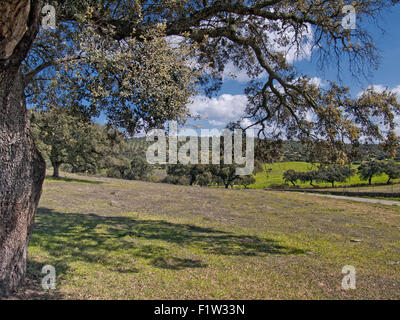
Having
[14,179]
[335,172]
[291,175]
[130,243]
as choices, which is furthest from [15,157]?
[291,175]

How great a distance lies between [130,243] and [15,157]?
19.4 ft

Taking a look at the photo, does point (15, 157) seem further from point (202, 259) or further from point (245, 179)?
point (245, 179)

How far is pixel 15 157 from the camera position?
509 centimetres

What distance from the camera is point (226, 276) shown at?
6.93 meters

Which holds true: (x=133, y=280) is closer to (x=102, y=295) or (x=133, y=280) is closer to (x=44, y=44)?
(x=102, y=295)

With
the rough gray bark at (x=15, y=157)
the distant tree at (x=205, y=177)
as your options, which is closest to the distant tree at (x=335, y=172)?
the rough gray bark at (x=15, y=157)

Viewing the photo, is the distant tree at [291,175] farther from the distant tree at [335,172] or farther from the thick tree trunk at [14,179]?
the thick tree trunk at [14,179]

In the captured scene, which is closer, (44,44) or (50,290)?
(50,290)

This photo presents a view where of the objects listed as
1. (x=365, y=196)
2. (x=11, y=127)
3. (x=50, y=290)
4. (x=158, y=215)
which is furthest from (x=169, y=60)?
(x=365, y=196)

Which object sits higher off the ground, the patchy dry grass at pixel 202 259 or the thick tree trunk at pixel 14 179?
the thick tree trunk at pixel 14 179

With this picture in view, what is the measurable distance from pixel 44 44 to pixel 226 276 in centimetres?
902

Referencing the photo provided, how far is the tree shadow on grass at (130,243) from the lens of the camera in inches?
308

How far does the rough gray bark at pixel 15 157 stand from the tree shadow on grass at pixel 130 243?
5.11 ft
